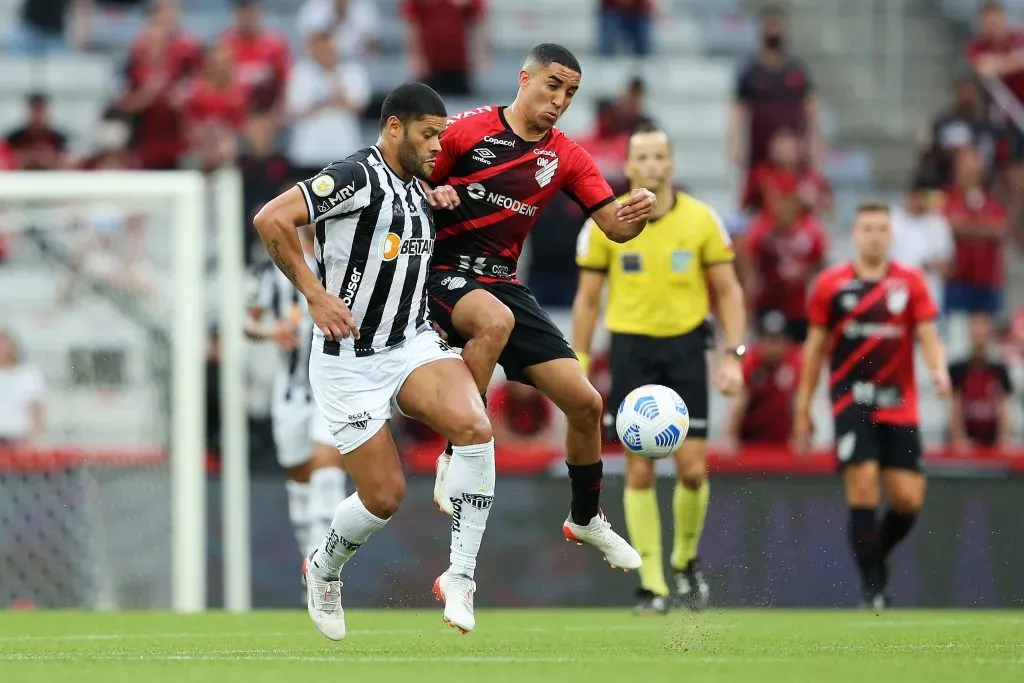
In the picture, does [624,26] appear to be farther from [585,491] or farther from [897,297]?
[585,491]

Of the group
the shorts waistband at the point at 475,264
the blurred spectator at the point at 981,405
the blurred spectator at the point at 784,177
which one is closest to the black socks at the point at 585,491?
the shorts waistband at the point at 475,264

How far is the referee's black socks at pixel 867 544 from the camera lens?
11.0 metres

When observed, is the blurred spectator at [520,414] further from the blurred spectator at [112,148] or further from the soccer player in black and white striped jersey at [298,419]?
the blurred spectator at [112,148]

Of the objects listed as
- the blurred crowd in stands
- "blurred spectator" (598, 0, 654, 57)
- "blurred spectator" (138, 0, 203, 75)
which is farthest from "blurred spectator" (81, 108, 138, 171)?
"blurred spectator" (598, 0, 654, 57)

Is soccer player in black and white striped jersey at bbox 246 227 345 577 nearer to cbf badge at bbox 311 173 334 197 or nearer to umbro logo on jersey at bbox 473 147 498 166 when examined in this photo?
umbro logo on jersey at bbox 473 147 498 166

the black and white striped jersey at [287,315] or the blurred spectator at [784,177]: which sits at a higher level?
the blurred spectator at [784,177]

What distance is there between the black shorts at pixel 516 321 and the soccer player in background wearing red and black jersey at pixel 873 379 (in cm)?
323

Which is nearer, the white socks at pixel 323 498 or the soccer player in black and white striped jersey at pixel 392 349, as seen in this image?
the soccer player in black and white striped jersey at pixel 392 349

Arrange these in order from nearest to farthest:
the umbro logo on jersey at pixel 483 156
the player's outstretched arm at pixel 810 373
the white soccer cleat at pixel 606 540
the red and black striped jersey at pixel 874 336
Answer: the umbro logo on jersey at pixel 483 156, the white soccer cleat at pixel 606 540, the red and black striped jersey at pixel 874 336, the player's outstretched arm at pixel 810 373

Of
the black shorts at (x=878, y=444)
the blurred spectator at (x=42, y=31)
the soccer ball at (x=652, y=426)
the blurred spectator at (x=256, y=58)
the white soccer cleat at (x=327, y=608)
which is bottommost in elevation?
the white soccer cleat at (x=327, y=608)

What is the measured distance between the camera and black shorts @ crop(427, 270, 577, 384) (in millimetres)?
8195

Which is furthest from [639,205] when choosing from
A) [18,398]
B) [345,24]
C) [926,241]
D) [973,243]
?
[345,24]

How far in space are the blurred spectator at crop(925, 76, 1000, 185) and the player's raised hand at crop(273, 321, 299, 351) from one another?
7296mm

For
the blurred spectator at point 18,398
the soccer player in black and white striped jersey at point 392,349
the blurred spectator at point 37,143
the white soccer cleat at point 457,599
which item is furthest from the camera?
the blurred spectator at point 37,143
